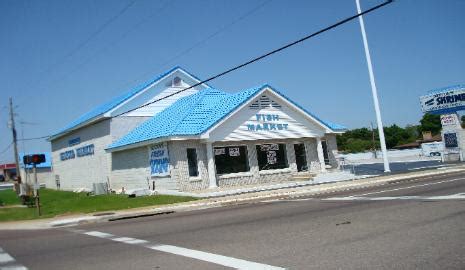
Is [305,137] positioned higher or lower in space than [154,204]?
higher

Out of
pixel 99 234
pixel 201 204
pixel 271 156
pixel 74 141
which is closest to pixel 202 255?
pixel 99 234

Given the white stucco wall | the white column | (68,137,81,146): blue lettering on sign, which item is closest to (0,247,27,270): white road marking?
the white column

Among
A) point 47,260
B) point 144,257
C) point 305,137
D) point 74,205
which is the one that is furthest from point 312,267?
point 305,137

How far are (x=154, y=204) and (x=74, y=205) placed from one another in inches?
194

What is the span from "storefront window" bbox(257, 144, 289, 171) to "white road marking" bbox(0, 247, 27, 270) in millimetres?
19579

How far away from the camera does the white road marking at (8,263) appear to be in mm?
7833

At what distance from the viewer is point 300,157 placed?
98.5 ft

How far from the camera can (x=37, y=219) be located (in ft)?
58.9

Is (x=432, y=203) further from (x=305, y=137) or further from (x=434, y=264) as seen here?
(x=305, y=137)

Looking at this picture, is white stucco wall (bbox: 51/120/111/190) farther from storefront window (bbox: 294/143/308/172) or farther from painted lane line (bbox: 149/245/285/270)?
painted lane line (bbox: 149/245/285/270)

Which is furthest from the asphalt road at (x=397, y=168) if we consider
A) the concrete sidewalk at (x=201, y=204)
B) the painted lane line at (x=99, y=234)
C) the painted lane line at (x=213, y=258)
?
the painted lane line at (x=213, y=258)

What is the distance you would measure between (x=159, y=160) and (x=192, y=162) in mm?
1923

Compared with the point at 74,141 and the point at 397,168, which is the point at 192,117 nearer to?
the point at 74,141

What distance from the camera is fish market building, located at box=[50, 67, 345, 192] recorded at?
24.8 meters
